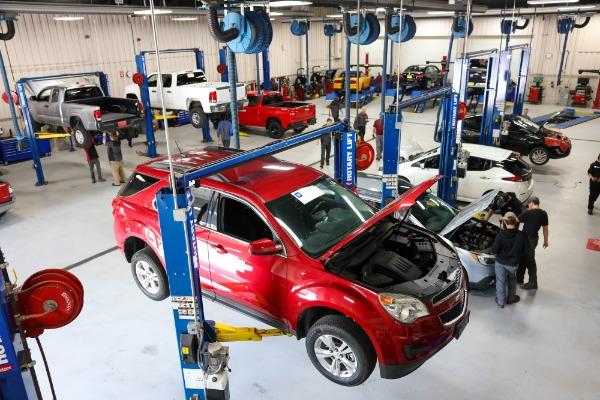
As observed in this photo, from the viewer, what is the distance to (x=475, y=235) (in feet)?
20.6

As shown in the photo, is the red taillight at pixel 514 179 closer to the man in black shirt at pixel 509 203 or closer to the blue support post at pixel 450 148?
the blue support post at pixel 450 148

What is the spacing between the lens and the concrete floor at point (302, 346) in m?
4.18

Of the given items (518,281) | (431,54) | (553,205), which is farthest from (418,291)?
(431,54)

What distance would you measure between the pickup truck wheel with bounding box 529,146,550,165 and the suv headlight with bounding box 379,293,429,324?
914 cm

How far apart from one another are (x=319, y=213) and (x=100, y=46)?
1489 centimetres

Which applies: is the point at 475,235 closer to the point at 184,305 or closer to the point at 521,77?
the point at 184,305

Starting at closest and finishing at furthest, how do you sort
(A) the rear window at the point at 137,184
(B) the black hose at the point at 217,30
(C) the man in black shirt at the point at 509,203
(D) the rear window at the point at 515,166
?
(A) the rear window at the point at 137,184 → (B) the black hose at the point at 217,30 → (C) the man in black shirt at the point at 509,203 → (D) the rear window at the point at 515,166

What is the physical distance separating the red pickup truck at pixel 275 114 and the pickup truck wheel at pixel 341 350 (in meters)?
11.0

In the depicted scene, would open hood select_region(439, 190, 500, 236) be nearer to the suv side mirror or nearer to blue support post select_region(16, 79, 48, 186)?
the suv side mirror

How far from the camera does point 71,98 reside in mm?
12516

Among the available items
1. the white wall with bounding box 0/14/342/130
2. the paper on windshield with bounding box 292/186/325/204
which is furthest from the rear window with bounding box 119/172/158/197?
the white wall with bounding box 0/14/342/130

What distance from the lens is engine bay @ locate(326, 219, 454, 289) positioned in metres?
4.04

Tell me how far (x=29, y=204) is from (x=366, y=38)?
8.04 meters

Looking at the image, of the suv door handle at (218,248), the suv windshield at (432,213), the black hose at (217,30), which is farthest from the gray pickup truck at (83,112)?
the suv windshield at (432,213)
